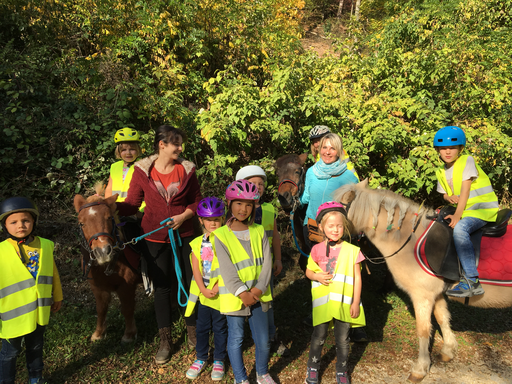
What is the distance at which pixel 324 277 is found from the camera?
3.10m

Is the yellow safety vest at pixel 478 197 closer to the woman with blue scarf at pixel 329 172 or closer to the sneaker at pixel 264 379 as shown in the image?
the woman with blue scarf at pixel 329 172

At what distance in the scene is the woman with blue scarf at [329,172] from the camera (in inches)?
154

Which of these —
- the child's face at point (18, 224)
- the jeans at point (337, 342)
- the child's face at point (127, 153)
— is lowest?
the jeans at point (337, 342)

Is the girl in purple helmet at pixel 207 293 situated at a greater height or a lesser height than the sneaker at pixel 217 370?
greater

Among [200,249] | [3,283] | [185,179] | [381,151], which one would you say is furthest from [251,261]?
[381,151]

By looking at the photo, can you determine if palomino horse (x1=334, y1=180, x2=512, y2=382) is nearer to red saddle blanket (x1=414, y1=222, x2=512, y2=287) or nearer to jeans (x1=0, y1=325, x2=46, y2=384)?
red saddle blanket (x1=414, y1=222, x2=512, y2=287)

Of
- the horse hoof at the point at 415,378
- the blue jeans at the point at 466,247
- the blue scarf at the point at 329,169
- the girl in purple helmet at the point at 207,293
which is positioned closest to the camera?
the girl in purple helmet at the point at 207,293

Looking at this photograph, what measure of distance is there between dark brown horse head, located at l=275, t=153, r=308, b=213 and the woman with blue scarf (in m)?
0.45

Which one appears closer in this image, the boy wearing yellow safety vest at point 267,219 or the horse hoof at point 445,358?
the boy wearing yellow safety vest at point 267,219

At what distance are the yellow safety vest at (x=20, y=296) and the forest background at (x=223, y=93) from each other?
3.49 m

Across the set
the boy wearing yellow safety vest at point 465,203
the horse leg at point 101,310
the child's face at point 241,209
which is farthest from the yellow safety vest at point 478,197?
the horse leg at point 101,310

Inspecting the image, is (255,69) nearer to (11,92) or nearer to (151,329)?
(11,92)

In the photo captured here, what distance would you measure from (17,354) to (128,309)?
1.22 metres

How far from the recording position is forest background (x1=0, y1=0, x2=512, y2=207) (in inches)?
241
